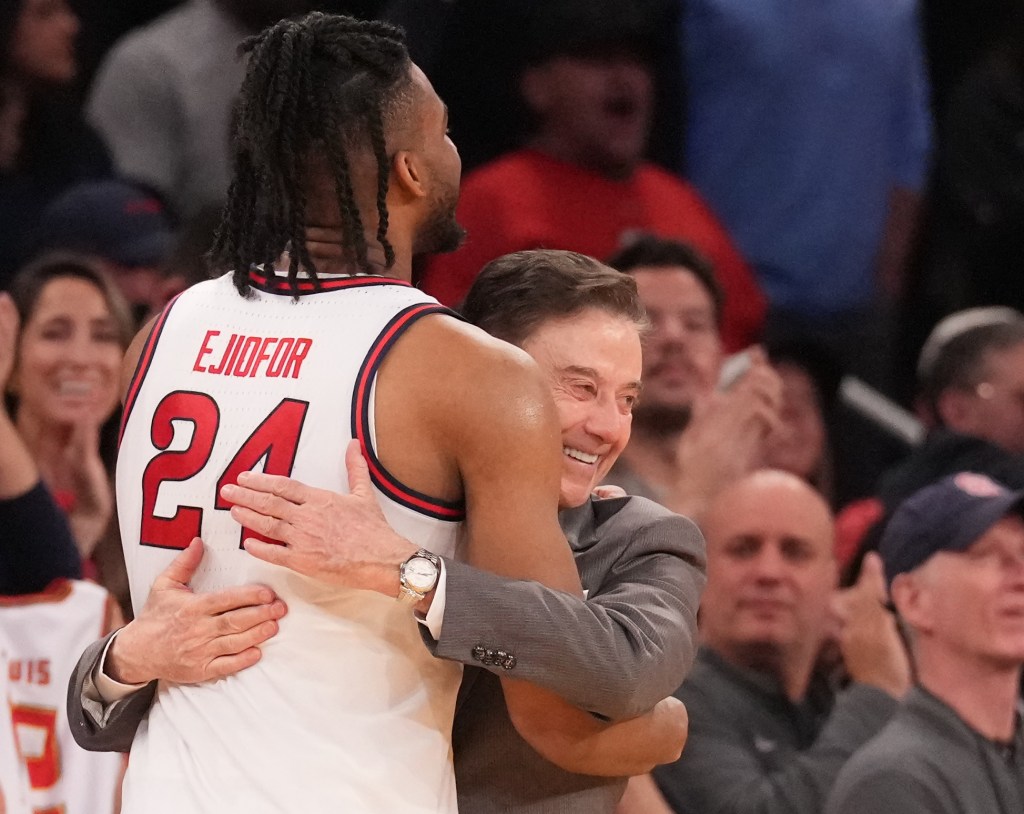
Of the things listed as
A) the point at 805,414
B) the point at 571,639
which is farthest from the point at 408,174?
the point at 805,414

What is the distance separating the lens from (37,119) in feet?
16.6

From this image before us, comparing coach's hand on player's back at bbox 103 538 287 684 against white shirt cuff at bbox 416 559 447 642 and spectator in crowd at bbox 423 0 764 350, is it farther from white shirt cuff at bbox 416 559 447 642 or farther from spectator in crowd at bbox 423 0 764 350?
spectator in crowd at bbox 423 0 764 350

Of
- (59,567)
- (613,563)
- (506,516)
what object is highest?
(506,516)

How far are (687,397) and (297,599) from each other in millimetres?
2736

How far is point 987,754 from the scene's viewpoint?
3666mm

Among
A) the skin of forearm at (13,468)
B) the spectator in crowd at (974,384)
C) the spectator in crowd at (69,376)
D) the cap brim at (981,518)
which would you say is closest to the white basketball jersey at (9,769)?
the skin of forearm at (13,468)

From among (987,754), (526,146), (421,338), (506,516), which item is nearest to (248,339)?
(421,338)

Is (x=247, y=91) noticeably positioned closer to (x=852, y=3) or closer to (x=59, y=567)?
(x=59, y=567)

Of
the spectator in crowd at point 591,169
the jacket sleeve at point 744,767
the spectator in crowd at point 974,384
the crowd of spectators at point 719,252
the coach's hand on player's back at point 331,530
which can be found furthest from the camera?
the spectator in crowd at point 974,384

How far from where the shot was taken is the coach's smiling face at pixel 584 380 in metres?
2.34

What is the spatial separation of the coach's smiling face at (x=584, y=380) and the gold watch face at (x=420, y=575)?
1.35 feet

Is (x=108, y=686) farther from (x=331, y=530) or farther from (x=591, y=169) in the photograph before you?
(x=591, y=169)

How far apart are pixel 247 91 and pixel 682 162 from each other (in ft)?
12.0

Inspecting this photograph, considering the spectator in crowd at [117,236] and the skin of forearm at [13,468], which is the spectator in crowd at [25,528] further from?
the spectator in crowd at [117,236]
